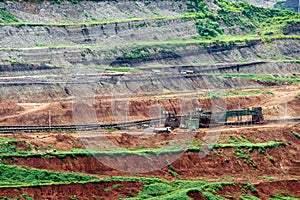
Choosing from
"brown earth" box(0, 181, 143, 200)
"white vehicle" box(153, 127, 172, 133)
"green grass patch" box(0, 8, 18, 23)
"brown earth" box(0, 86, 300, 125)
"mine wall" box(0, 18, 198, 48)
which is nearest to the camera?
"brown earth" box(0, 181, 143, 200)

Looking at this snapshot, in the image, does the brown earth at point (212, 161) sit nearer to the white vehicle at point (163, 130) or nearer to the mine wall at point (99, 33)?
the white vehicle at point (163, 130)

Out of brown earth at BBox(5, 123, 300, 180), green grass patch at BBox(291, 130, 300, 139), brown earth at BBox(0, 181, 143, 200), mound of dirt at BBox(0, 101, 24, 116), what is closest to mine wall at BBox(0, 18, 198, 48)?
mound of dirt at BBox(0, 101, 24, 116)

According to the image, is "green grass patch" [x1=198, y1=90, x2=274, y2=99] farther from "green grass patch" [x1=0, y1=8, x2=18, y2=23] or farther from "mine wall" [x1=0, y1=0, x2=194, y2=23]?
"green grass patch" [x1=0, y1=8, x2=18, y2=23]

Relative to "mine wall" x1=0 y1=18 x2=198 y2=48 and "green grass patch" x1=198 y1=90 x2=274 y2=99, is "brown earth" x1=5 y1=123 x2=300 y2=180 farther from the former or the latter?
"mine wall" x1=0 y1=18 x2=198 y2=48

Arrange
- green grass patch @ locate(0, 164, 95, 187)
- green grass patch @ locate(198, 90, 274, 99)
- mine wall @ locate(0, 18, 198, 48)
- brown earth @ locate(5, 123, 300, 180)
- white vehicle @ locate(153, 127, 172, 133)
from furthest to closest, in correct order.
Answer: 1. mine wall @ locate(0, 18, 198, 48)
2. green grass patch @ locate(198, 90, 274, 99)
3. white vehicle @ locate(153, 127, 172, 133)
4. brown earth @ locate(5, 123, 300, 180)
5. green grass patch @ locate(0, 164, 95, 187)

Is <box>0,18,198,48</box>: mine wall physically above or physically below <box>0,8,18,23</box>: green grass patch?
below

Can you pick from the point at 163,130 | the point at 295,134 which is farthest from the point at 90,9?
the point at 295,134

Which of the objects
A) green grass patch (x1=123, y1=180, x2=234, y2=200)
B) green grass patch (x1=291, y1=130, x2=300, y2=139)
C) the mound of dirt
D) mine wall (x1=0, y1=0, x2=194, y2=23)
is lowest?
green grass patch (x1=291, y1=130, x2=300, y2=139)

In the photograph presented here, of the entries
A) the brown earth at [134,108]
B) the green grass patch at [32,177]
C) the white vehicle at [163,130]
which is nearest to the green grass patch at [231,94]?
the brown earth at [134,108]

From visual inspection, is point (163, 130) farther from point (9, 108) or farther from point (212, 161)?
point (9, 108)

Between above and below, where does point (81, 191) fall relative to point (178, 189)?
above

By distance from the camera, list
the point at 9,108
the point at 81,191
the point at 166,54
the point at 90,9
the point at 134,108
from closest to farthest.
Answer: the point at 81,191 → the point at 9,108 → the point at 134,108 → the point at 166,54 → the point at 90,9

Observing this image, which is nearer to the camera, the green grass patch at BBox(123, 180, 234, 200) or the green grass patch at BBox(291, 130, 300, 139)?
the green grass patch at BBox(123, 180, 234, 200)
